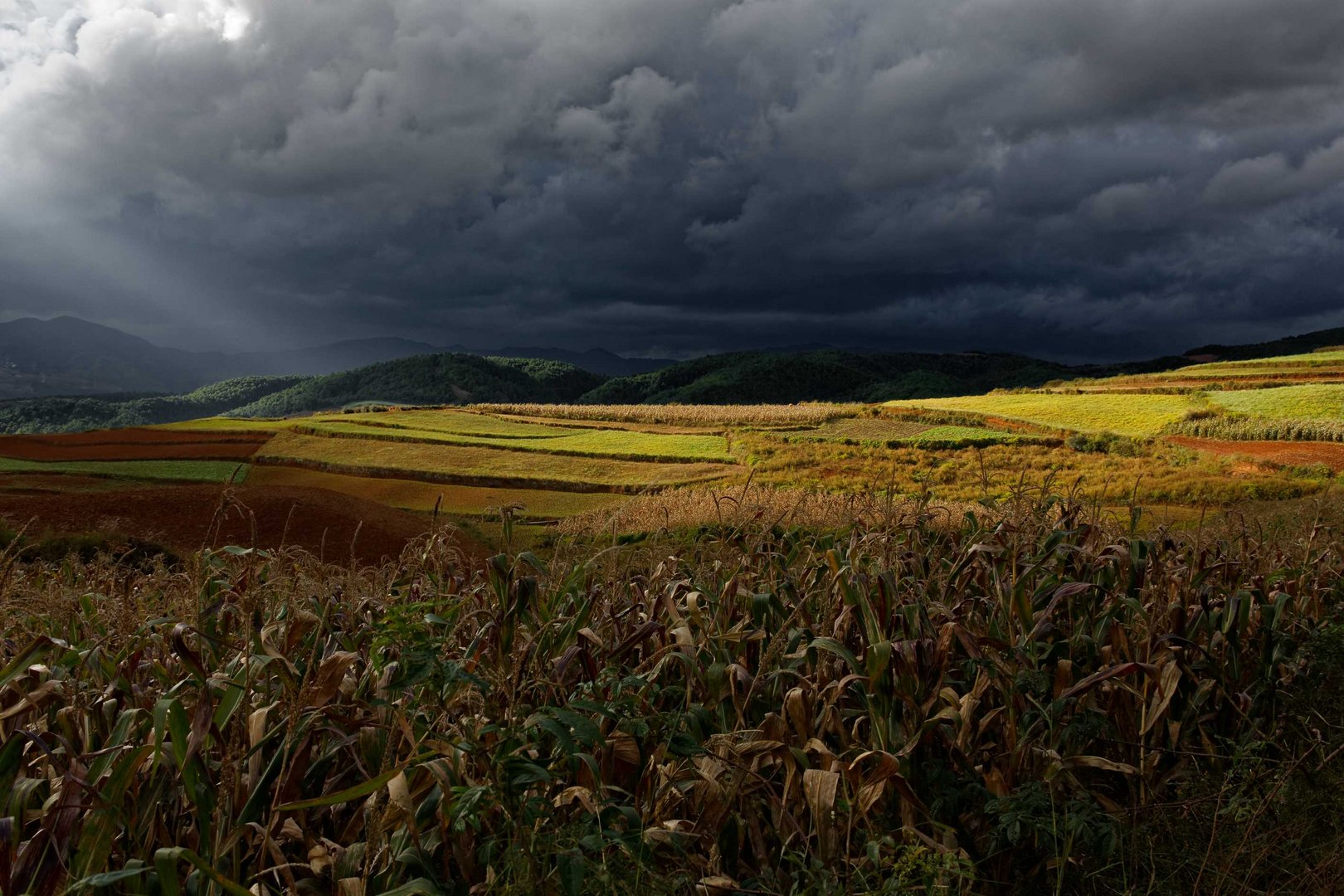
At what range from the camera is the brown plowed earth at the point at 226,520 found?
16922 millimetres

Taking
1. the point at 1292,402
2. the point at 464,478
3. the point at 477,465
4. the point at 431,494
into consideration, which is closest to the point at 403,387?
the point at 477,465

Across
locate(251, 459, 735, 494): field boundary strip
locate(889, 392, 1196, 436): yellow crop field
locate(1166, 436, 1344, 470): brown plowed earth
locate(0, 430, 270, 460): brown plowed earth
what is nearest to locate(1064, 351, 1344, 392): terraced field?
locate(889, 392, 1196, 436): yellow crop field

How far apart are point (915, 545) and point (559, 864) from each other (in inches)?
148

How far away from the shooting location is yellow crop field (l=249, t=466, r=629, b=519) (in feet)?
76.4

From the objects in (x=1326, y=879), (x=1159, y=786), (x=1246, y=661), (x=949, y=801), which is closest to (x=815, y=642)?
(x=949, y=801)

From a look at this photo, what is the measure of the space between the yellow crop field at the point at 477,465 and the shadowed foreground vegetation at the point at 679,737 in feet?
67.2

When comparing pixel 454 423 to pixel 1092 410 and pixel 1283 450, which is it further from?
pixel 1283 450

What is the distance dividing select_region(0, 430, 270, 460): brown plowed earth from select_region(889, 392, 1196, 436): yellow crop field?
38.1 metres

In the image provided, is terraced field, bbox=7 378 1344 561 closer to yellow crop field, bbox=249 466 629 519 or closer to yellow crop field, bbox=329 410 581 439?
yellow crop field, bbox=249 466 629 519

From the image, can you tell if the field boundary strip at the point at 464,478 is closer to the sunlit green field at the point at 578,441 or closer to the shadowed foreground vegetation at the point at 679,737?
the sunlit green field at the point at 578,441

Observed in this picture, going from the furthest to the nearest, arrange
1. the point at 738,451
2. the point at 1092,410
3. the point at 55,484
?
the point at 1092,410 → the point at 738,451 → the point at 55,484

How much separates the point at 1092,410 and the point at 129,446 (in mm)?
47234

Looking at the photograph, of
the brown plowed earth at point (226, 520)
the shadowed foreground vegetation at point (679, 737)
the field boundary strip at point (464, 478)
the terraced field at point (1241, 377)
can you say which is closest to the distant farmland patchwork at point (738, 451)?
the field boundary strip at point (464, 478)

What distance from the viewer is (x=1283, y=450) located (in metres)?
28.2
